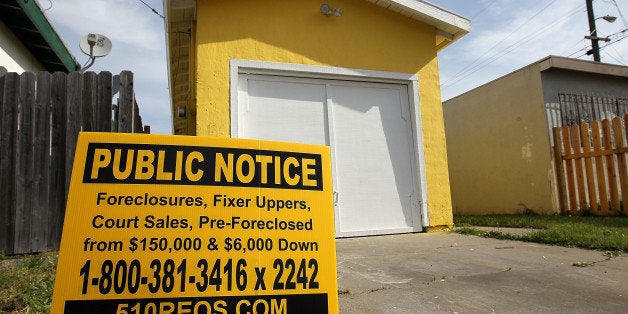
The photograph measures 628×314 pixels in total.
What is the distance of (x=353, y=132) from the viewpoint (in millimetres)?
6051

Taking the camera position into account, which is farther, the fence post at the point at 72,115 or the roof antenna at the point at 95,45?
the roof antenna at the point at 95,45

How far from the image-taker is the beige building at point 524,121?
31.7ft

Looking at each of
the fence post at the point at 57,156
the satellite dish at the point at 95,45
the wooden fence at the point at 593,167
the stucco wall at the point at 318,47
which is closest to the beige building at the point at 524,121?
the wooden fence at the point at 593,167

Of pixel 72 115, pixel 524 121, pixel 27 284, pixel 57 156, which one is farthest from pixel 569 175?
pixel 27 284

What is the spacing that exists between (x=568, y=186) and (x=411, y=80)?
5355mm

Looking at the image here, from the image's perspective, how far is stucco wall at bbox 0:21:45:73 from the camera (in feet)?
22.2

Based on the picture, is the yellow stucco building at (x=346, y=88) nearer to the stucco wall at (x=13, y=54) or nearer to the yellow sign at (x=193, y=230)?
the stucco wall at (x=13, y=54)

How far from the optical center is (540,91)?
9.64m

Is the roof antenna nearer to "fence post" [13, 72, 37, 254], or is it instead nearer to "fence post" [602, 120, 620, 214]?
"fence post" [13, 72, 37, 254]

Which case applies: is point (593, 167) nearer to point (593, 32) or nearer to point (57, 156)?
point (57, 156)

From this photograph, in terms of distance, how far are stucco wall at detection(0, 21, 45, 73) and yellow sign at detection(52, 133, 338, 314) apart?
6342mm

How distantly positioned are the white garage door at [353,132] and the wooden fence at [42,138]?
5.60 feet

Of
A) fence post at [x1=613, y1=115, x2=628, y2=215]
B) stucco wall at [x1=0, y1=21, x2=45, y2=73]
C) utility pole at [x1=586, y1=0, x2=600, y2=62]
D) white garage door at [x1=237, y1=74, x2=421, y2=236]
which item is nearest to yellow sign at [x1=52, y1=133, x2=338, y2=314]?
white garage door at [x1=237, y1=74, x2=421, y2=236]

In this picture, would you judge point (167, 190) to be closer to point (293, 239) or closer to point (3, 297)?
point (293, 239)
